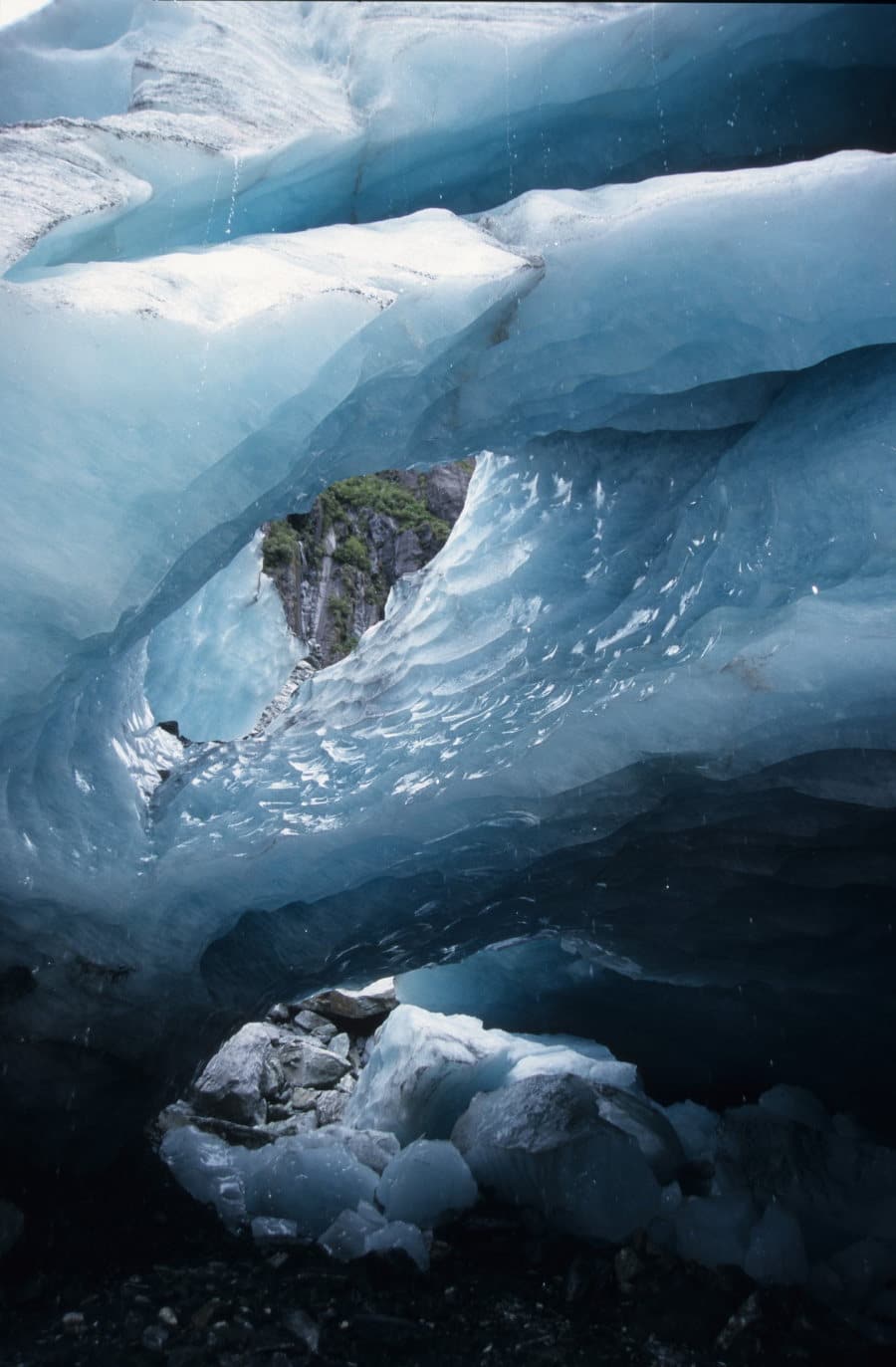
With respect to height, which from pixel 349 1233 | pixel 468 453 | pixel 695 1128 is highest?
pixel 468 453

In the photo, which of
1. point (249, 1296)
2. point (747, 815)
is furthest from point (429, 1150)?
point (747, 815)

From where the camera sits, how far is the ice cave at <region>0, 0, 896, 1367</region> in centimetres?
245

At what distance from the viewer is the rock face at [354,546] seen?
14.4 meters

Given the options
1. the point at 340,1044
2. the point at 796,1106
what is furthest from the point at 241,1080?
the point at 796,1106

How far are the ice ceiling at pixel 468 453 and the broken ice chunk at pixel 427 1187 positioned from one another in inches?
29.7

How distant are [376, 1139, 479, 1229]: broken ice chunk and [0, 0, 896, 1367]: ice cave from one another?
22 millimetres

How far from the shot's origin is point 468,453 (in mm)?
3334

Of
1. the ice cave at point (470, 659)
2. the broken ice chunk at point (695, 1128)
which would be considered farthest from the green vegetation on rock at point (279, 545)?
the broken ice chunk at point (695, 1128)

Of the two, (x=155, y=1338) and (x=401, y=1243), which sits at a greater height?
(x=155, y=1338)

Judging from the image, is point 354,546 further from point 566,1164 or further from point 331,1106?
point 566,1164

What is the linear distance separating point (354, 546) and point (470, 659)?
12280 mm

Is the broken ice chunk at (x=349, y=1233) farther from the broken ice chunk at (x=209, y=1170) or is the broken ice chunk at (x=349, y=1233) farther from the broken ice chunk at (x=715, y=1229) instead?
the broken ice chunk at (x=715, y=1229)

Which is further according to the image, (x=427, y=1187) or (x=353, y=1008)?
(x=353, y=1008)

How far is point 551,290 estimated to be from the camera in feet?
8.77
